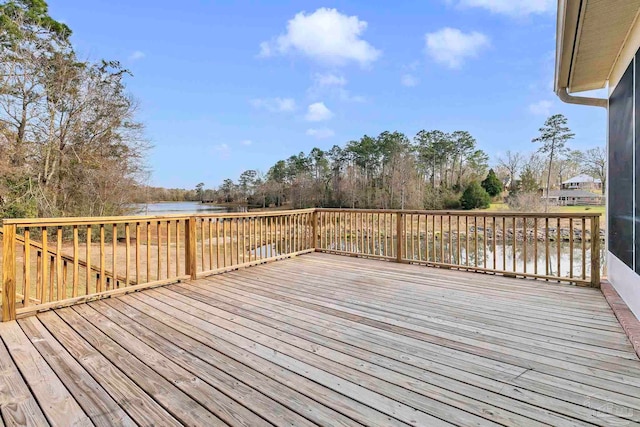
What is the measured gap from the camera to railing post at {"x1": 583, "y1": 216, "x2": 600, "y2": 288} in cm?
341

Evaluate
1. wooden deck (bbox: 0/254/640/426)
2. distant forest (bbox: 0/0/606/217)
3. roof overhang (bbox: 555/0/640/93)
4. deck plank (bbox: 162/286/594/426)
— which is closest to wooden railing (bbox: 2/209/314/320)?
wooden deck (bbox: 0/254/640/426)

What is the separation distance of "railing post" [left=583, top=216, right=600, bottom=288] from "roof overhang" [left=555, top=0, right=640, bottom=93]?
4.95ft

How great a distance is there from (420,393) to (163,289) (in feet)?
9.87

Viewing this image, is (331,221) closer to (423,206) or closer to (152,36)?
(152,36)

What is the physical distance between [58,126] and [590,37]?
1378cm

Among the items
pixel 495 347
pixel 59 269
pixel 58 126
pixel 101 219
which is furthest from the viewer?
pixel 58 126

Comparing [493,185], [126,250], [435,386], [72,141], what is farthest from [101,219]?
[493,185]

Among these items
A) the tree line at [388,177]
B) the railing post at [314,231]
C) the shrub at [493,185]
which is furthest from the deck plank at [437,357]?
the shrub at [493,185]

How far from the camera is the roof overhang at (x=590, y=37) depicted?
219 centimetres

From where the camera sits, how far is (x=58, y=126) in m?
11.0

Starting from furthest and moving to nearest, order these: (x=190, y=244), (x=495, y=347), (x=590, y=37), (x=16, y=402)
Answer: (x=190, y=244)
(x=590, y=37)
(x=495, y=347)
(x=16, y=402)

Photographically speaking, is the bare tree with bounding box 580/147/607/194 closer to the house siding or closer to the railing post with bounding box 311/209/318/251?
the house siding

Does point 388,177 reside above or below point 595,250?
above

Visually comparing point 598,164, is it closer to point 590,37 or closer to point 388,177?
point 590,37
